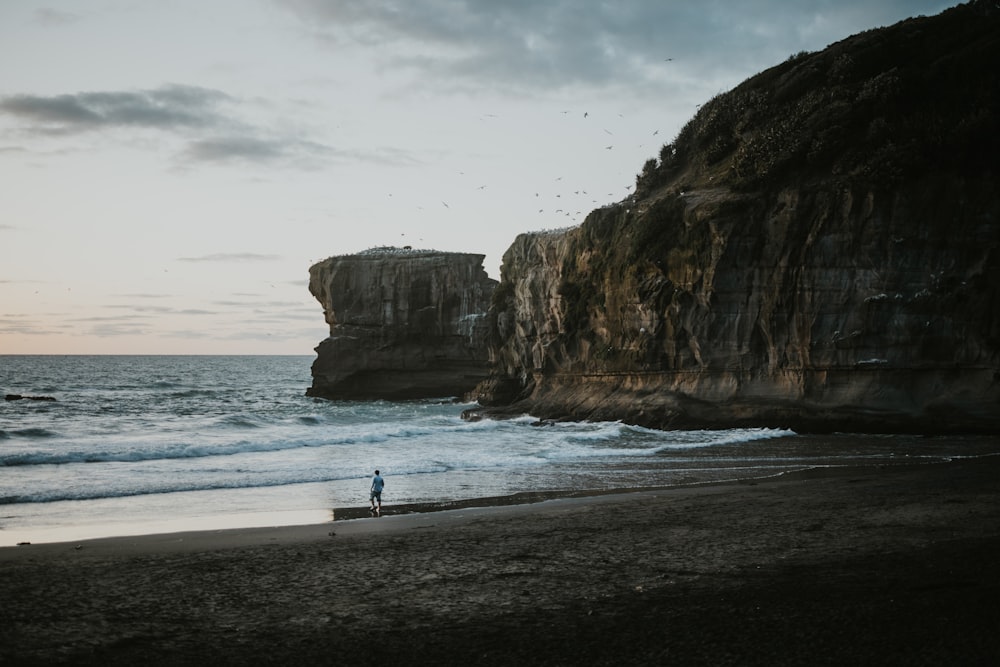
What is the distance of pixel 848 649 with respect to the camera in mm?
6332

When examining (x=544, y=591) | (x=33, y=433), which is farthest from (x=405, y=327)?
(x=544, y=591)

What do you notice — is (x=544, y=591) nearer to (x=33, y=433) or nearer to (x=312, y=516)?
(x=312, y=516)

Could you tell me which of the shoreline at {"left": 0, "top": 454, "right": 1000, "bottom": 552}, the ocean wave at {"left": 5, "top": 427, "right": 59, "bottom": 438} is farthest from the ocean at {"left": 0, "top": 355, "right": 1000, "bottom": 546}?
the shoreline at {"left": 0, "top": 454, "right": 1000, "bottom": 552}

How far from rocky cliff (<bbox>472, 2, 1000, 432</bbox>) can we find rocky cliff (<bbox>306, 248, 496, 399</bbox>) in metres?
26.3

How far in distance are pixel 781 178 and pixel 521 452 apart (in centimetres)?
1397

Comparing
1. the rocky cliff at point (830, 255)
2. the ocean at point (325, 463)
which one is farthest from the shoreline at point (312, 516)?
the rocky cliff at point (830, 255)

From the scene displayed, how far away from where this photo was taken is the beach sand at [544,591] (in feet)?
21.6

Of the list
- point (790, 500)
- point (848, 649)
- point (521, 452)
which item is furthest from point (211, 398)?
point (848, 649)

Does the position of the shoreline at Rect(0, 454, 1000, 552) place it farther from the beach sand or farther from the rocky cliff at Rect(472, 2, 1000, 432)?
the rocky cliff at Rect(472, 2, 1000, 432)

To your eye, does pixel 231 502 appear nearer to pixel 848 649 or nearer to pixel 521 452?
pixel 521 452

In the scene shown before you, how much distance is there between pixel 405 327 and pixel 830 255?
1490 inches

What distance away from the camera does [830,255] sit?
96.5 ft

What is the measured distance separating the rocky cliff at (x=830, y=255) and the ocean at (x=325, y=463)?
6.69ft

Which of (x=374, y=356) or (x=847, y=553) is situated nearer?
(x=847, y=553)
